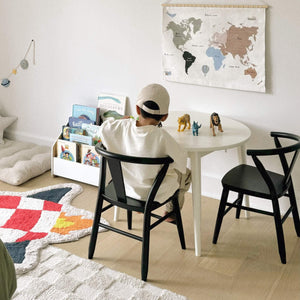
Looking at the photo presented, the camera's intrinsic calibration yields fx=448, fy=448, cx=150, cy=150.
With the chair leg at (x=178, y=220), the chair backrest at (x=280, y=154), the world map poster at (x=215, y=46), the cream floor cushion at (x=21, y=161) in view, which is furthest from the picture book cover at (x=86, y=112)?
the chair backrest at (x=280, y=154)

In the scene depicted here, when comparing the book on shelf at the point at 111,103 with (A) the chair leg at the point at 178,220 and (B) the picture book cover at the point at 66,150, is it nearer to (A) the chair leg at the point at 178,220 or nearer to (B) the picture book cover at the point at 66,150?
(B) the picture book cover at the point at 66,150

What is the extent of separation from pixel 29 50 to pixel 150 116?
192 cm

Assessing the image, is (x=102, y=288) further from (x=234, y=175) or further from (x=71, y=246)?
(x=234, y=175)

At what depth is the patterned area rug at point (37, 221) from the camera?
7.62 ft

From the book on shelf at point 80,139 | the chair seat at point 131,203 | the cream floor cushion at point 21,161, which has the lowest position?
the cream floor cushion at point 21,161

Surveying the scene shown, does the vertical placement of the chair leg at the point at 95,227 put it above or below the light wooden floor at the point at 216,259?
above

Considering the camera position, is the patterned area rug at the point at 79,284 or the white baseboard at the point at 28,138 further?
the white baseboard at the point at 28,138

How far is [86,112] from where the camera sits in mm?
3273

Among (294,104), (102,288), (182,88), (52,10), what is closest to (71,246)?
(102,288)

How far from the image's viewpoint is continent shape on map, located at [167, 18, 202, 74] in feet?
9.03

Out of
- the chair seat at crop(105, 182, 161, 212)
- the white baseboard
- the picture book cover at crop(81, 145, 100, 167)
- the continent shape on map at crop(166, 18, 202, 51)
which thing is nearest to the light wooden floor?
the chair seat at crop(105, 182, 161, 212)

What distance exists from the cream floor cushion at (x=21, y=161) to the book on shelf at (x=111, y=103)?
1.92ft

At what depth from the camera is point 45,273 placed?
2.13 metres

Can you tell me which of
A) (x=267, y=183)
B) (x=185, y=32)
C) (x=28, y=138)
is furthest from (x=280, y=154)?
(x=28, y=138)
